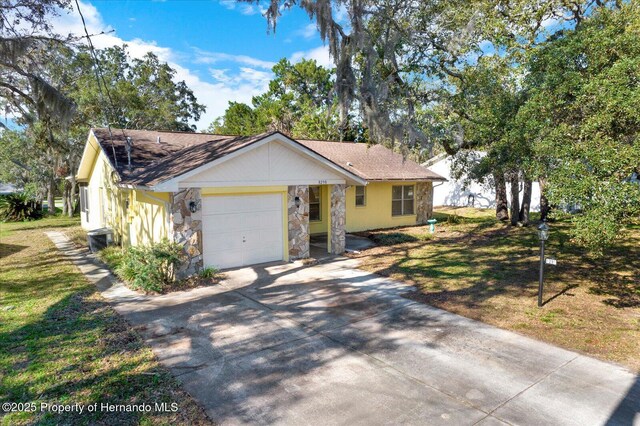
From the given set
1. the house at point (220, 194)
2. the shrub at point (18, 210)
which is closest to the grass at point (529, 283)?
the house at point (220, 194)

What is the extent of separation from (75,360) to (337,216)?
28.3 ft

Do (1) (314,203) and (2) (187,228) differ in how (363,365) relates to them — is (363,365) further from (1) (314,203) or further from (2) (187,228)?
(1) (314,203)

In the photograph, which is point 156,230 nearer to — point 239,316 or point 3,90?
point 239,316

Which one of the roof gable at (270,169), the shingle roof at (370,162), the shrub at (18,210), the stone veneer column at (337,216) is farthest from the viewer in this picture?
the shrub at (18,210)

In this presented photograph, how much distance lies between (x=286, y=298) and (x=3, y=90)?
51.1 ft

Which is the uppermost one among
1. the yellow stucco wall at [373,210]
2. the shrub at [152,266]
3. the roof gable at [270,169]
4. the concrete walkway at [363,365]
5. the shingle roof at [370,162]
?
the shingle roof at [370,162]

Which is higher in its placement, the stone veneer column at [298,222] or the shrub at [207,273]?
the stone veneer column at [298,222]

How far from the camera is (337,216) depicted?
1270cm

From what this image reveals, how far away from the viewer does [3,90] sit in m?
15.2

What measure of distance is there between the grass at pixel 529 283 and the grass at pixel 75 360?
18.1ft

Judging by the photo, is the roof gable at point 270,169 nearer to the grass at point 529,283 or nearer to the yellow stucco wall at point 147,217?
the yellow stucco wall at point 147,217

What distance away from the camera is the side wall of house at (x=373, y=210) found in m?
17.2

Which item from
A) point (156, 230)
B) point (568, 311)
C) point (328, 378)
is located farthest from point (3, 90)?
point (568, 311)

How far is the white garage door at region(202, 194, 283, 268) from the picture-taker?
10000 mm
